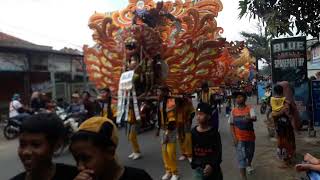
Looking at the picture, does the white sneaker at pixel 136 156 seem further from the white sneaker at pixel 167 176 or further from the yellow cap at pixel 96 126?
the yellow cap at pixel 96 126

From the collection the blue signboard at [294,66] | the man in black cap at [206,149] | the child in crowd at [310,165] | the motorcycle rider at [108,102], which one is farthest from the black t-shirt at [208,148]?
the blue signboard at [294,66]

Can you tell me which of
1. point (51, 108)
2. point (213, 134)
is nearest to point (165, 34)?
point (213, 134)

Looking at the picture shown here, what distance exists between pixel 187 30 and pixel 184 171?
269 centimetres

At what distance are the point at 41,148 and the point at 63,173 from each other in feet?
0.66

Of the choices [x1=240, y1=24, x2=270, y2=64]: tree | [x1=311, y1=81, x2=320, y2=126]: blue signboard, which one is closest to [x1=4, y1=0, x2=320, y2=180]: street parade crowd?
[x1=311, y1=81, x2=320, y2=126]: blue signboard

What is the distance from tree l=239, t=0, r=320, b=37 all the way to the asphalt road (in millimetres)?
2524

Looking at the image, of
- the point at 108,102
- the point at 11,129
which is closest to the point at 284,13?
the point at 108,102

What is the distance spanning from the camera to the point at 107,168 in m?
2.21

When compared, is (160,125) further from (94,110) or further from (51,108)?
(51,108)

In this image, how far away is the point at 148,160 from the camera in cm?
943

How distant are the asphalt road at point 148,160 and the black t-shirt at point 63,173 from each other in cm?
540

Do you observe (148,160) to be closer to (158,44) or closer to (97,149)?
(158,44)

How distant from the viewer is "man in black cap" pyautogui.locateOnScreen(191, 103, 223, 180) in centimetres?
513

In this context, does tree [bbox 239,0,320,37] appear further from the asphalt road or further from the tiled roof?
the tiled roof
